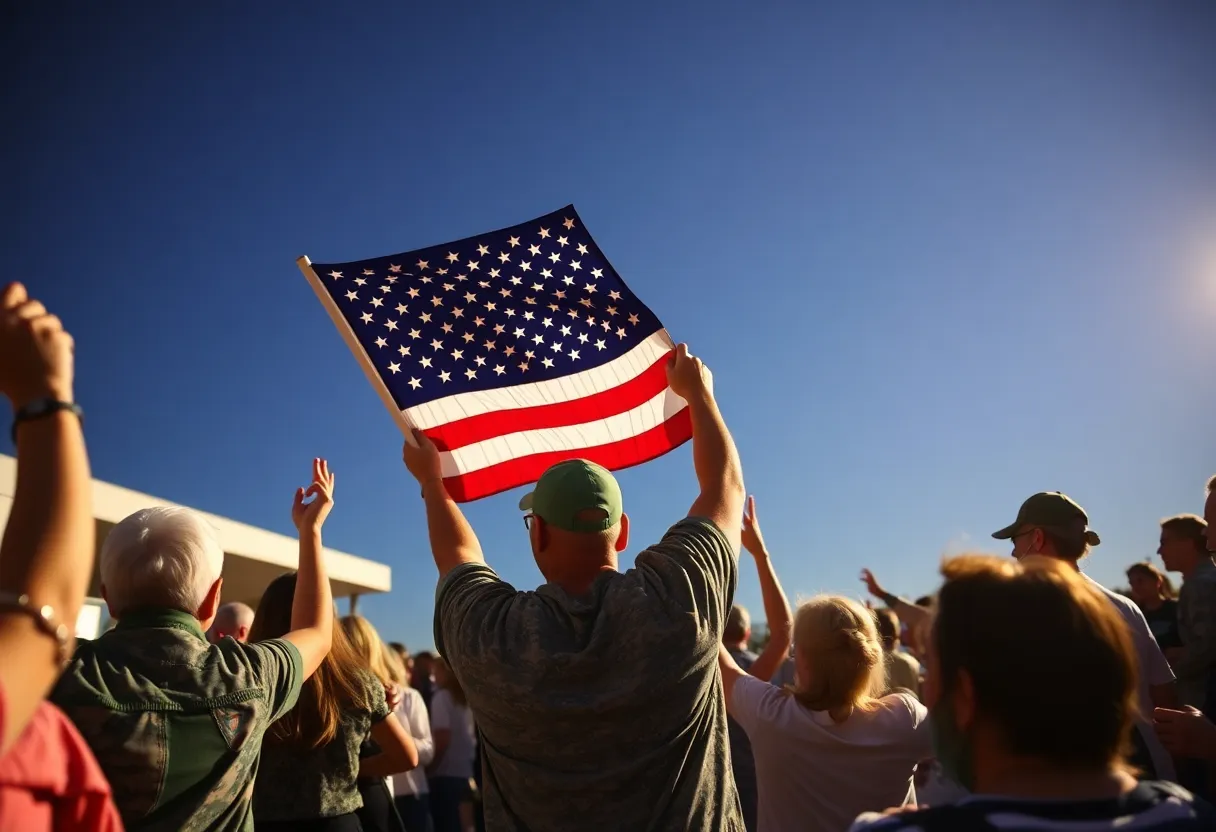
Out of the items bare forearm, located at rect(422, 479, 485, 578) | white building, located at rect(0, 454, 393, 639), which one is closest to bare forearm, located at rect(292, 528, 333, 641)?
bare forearm, located at rect(422, 479, 485, 578)

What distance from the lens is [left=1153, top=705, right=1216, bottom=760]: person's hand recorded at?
10.3ft

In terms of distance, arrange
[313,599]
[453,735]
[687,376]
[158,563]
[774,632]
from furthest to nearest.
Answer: [453,735] < [774,632] < [687,376] < [313,599] < [158,563]

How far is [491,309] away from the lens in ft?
15.9

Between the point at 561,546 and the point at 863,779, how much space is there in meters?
1.60

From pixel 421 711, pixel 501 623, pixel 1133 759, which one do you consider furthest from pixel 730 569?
pixel 421 711

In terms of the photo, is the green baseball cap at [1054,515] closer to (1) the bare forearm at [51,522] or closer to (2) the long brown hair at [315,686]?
(2) the long brown hair at [315,686]

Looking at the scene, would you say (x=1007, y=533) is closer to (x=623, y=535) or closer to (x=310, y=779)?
(x=623, y=535)

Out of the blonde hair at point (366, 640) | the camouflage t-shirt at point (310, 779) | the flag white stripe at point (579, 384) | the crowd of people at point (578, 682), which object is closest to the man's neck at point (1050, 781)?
the crowd of people at point (578, 682)

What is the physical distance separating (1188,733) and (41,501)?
12.1 ft

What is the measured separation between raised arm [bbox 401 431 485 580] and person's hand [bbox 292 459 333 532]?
40 cm

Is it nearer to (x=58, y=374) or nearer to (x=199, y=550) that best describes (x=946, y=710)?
(x=58, y=374)

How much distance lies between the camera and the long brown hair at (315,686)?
12.2ft

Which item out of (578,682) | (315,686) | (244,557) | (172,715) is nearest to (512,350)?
(315,686)

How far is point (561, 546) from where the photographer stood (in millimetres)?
2768
